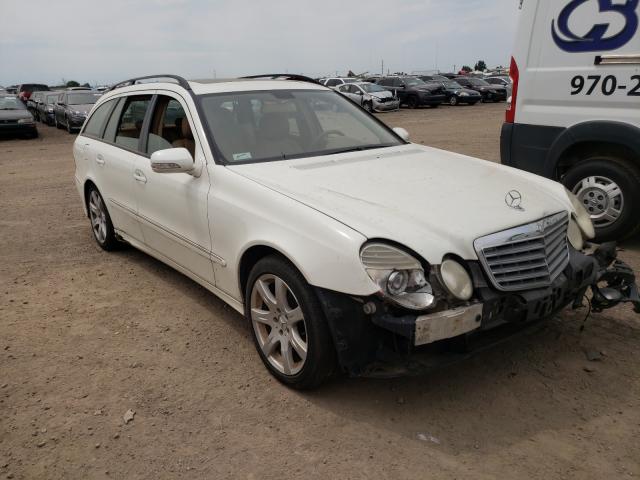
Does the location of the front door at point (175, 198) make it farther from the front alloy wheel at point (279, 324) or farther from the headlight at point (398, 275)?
the headlight at point (398, 275)

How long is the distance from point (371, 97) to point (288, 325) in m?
23.3

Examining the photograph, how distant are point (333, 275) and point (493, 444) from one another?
1.09m

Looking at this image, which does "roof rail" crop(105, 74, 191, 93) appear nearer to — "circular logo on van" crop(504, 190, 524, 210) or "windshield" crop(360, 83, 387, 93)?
"circular logo on van" crop(504, 190, 524, 210)

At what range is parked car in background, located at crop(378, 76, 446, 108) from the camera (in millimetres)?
27484

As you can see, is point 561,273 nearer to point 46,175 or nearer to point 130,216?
point 130,216

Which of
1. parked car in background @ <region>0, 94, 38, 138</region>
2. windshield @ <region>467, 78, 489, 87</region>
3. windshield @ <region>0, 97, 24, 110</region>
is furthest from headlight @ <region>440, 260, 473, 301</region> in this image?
windshield @ <region>467, 78, 489, 87</region>

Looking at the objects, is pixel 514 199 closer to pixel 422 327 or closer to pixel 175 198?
pixel 422 327

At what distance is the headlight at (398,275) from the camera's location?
2.49m

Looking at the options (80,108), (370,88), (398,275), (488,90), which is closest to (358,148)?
(398,275)

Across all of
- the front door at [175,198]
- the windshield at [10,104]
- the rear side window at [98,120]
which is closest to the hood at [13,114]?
the windshield at [10,104]

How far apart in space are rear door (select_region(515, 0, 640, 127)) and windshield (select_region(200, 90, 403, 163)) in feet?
6.20

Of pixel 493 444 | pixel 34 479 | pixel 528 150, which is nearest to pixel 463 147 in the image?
pixel 528 150

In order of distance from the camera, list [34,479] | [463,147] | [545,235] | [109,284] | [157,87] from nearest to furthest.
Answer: [34,479]
[545,235]
[157,87]
[109,284]
[463,147]

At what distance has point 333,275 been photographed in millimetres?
2584
